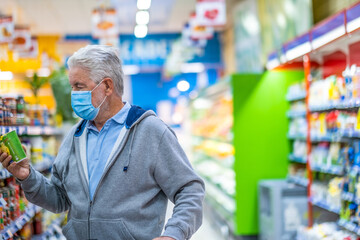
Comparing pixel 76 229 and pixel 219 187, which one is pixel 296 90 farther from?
pixel 76 229

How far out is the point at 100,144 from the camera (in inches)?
93.2

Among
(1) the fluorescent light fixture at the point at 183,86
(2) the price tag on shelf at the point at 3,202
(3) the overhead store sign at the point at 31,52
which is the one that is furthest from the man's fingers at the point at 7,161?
(1) the fluorescent light fixture at the point at 183,86

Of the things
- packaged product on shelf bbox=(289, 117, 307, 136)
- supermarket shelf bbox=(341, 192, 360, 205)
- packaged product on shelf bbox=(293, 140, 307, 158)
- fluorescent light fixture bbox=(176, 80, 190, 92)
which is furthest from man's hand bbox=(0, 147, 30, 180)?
fluorescent light fixture bbox=(176, 80, 190, 92)

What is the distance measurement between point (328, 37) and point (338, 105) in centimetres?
68

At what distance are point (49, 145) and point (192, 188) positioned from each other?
3.57 m

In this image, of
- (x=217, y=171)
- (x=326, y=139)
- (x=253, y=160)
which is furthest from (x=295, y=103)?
(x=217, y=171)

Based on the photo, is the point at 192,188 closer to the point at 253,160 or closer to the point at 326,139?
the point at 326,139

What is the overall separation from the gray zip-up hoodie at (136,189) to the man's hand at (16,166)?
0.04 metres

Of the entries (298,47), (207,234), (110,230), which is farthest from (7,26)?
(110,230)

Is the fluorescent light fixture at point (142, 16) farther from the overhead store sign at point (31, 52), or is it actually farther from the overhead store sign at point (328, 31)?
the overhead store sign at point (328, 31)

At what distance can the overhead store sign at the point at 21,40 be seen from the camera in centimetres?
1116

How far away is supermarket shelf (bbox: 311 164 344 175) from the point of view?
475 cm

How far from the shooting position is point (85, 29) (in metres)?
15.0

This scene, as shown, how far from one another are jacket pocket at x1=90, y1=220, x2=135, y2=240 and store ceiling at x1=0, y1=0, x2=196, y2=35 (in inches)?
350
